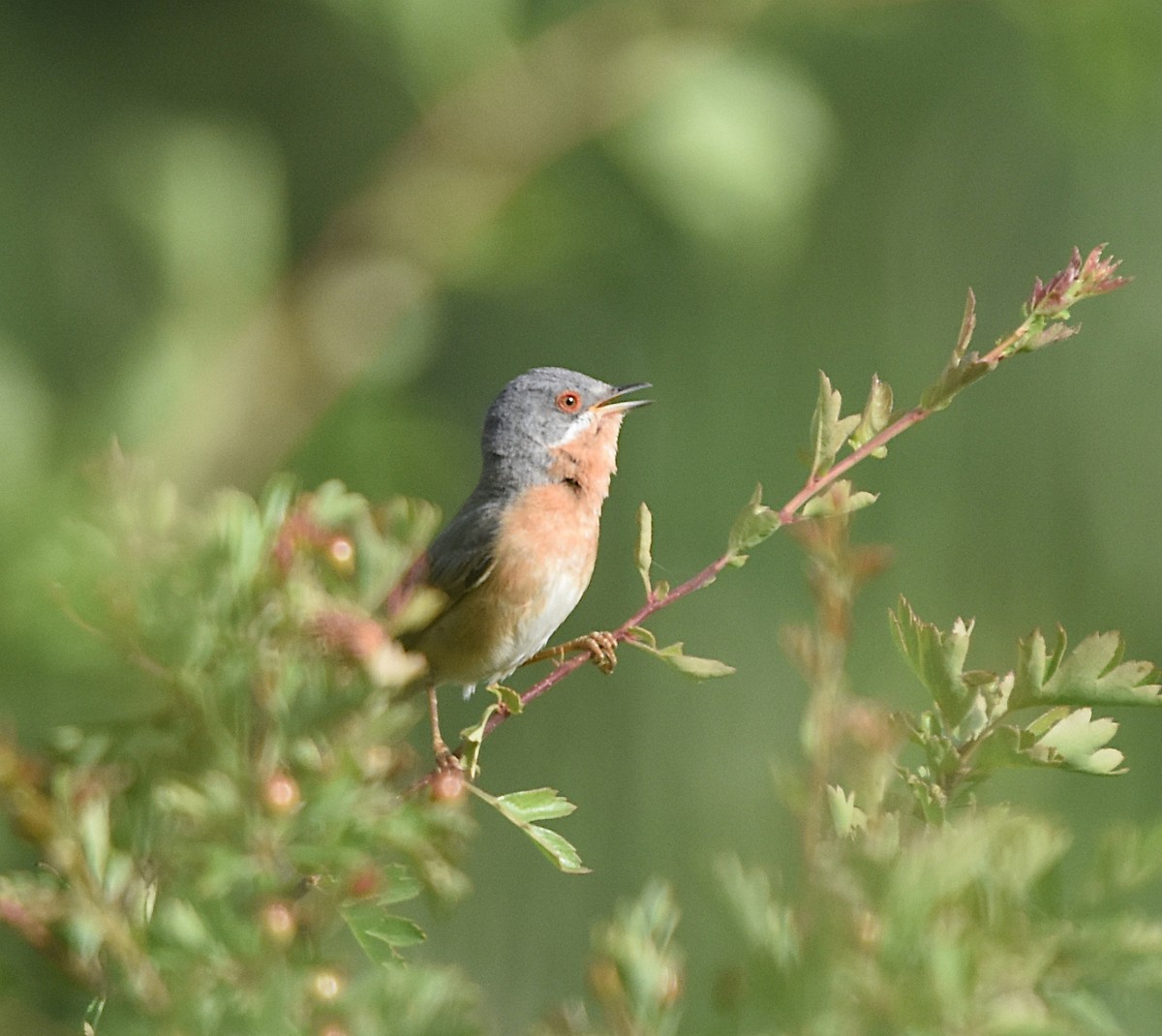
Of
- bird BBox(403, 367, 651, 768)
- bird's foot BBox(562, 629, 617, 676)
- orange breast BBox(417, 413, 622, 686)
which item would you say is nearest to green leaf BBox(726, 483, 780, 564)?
bird's foot BBox(562, 629, 617, 676)

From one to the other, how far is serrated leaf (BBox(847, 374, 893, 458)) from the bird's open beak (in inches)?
78.1

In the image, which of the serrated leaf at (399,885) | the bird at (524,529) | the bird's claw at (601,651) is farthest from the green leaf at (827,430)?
the bird at (524,529)

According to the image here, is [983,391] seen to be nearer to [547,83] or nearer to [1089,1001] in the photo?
[547,83]

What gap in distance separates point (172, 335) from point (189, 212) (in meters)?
0.32

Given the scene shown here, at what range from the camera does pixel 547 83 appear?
129 inches

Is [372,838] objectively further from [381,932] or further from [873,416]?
[873,416]

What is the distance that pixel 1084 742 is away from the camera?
1.02 m

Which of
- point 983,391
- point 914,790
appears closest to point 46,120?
point 983,391

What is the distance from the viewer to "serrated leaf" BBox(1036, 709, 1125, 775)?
101 cm

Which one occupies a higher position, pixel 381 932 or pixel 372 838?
pixel 372 838

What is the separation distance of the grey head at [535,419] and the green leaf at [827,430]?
218cm

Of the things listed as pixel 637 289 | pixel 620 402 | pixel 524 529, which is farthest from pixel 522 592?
pixel 637 289

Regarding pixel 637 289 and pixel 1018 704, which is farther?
pixel 637 289

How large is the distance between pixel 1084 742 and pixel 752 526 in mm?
274
